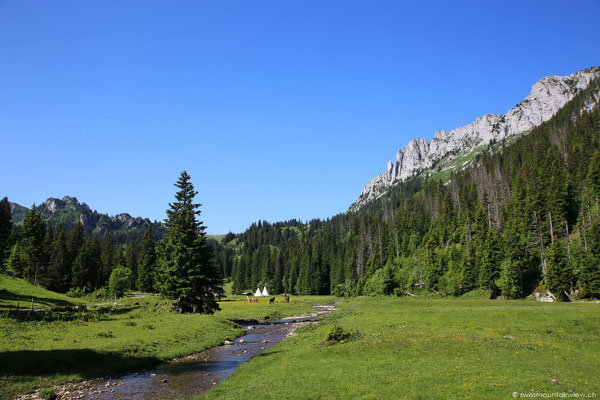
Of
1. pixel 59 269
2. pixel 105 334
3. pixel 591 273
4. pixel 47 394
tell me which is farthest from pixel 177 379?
pixel 59 269

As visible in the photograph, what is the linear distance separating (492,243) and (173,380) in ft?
283

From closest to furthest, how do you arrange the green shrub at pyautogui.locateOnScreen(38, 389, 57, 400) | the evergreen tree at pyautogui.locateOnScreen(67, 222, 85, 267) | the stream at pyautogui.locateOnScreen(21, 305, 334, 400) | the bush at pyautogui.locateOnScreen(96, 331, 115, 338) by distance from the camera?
the green shrub at pyautogui.locateOnScreen(38, 389, 57, 400) < the stream at pyautogui.locateOnScreen(21, 305, 334, 400) < the bush at pyautogui.locateOnScreen(96, 331, 115, 338) < the evergreen tree at pyautogui.locateOnScreen(67, 222, 85, 267)

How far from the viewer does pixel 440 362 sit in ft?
79.8

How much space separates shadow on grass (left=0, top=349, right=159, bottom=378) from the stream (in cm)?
148

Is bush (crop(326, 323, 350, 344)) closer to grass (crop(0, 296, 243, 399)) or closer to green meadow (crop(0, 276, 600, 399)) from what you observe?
green meadow (crop(0, 276, 600, 399))

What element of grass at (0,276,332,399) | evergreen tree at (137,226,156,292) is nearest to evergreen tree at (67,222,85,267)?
evergreen tree at (137,226,156,292)

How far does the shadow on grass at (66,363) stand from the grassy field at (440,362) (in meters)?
10.8

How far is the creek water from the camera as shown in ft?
75.7

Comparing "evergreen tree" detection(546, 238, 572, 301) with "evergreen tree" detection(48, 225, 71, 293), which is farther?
"evergreen tree" detection(48, 225, 71, 293)

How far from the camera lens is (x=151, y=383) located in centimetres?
2589

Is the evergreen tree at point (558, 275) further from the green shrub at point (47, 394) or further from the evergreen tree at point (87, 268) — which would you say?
the evergreen tree at point (87, 268)

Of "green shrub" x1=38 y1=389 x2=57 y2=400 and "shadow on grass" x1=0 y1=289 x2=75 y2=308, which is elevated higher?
"shadow on grass" x1=0 y1=289 x2=75 y2=308

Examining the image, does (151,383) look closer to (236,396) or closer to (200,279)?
(236,396)

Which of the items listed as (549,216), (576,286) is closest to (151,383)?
(576,286)
